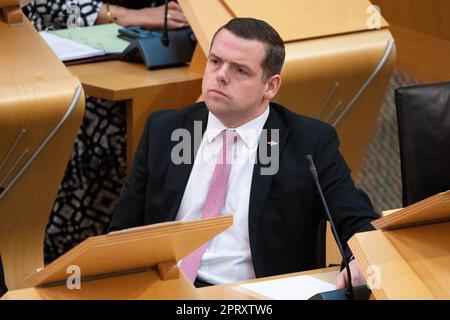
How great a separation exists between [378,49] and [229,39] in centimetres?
98

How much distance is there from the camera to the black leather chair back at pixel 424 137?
8.91 feet

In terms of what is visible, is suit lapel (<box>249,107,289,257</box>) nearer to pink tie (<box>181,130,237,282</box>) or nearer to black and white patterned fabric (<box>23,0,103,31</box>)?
pink tie (<box>181,130,237,282</box>)

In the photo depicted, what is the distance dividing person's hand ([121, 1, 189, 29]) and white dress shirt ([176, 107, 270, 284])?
1.33 m

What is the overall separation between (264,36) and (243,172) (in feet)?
1.16

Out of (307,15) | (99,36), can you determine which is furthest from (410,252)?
(99,36)

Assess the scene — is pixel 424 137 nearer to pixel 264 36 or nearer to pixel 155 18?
pixel 264 36

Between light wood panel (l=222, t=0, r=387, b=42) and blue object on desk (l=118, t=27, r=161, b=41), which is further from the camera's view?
blue object on desk (l=118, t=27, r=161, b=41)

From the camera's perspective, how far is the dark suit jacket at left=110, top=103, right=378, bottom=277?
8.81ft

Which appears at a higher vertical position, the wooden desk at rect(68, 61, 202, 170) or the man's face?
the man's face

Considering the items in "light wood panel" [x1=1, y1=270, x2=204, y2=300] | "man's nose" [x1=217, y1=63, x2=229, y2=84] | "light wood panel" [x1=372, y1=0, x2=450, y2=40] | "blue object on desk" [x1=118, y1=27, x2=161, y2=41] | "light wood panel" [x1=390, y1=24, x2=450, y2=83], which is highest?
"man's nose" [x1=217, y1=63, x2=229, y2=84]

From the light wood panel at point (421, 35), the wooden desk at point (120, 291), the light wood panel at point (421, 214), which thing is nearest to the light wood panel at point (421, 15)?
the light wood panel at point (421, 35)

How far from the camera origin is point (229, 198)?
2756 millimetres

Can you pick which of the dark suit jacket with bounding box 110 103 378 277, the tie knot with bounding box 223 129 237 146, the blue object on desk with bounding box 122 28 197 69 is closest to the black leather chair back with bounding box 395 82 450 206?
the dark suit jacket with bounding box 110 103 378 277
